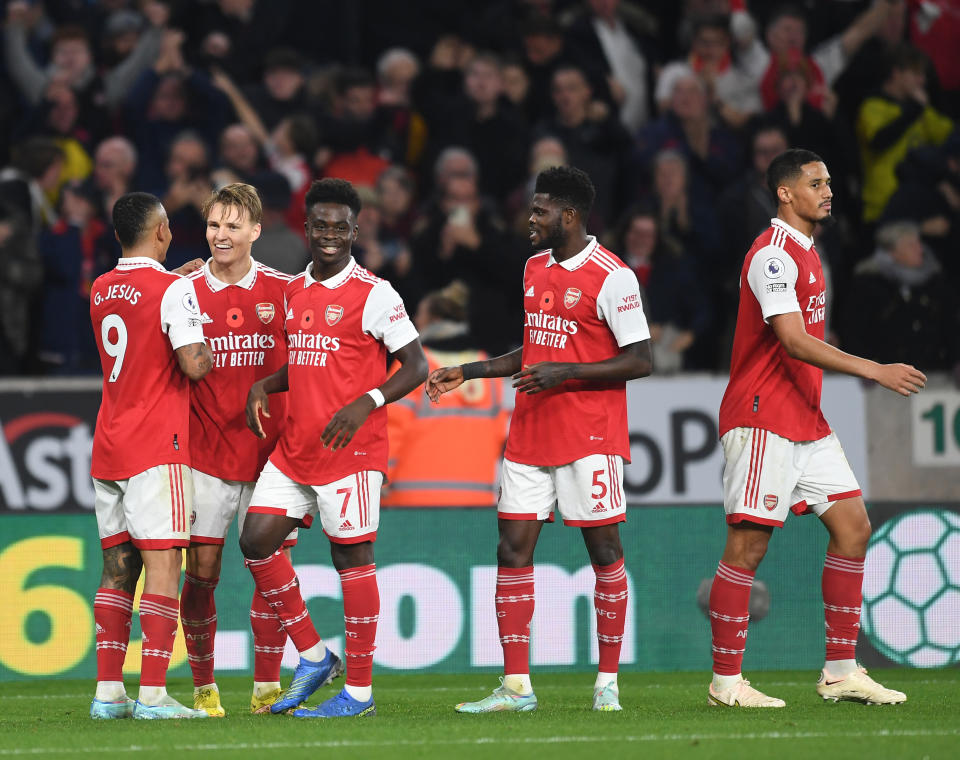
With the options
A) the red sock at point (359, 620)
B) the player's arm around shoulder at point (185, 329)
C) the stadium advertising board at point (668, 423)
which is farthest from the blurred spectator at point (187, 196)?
the red sock at point (359, 620)

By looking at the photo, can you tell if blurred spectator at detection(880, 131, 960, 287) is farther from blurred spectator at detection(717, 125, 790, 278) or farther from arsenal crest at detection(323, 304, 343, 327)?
arsenal crest at detection(323, 304, 343, 327)

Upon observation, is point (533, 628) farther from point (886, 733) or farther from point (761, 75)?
point (761, 75)

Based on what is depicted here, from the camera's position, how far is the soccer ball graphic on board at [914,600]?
8961 millimetres

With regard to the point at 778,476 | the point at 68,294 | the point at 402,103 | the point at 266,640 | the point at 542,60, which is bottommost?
the point at 266,640

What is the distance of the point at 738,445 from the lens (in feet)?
22.7

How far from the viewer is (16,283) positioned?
11188 mm

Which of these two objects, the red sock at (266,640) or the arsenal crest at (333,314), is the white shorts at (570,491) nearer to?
the arsenal crest at (333,314)

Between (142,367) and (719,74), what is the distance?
827cm

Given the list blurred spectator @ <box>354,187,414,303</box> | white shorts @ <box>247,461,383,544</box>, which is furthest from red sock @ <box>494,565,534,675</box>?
blurred spectator @ <box>354,187,414,303</box>

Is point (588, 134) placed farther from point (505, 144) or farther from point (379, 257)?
point (379, 257)

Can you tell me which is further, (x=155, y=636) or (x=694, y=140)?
(x=694, y=140)

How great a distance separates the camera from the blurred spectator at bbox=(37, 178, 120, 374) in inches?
449

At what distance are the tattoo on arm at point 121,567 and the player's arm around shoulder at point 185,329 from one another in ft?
2.71

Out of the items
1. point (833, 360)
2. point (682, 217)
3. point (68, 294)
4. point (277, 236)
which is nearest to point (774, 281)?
point (833, 360)
